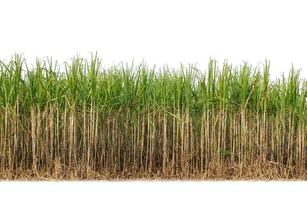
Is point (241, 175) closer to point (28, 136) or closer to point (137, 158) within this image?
point (137, 158)

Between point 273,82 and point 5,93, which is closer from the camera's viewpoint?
point 5,93

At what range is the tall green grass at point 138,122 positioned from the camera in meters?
8.23

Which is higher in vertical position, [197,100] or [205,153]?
[197,100]

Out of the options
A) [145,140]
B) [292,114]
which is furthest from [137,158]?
[292,114]

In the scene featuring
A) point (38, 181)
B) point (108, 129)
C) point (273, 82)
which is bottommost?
point (38, 181)

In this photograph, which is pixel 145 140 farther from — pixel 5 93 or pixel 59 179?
pixel 5 93

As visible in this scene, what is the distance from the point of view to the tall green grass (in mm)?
8234

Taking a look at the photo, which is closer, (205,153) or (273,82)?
(205,153)

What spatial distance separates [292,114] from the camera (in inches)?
339

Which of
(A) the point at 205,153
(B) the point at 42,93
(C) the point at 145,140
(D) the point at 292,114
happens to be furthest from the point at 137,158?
(D) the point at 292,114

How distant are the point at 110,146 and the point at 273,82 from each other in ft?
6.81

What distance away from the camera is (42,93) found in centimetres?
834

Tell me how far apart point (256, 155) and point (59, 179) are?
2166 millimetres

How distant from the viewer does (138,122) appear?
8312mm
